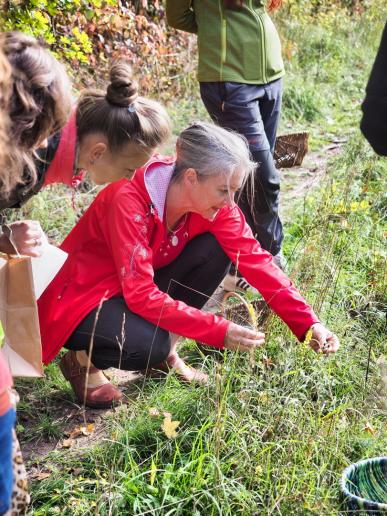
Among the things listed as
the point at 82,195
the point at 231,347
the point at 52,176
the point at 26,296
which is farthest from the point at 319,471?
the point at 82,195

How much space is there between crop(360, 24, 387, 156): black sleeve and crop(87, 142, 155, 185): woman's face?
1.13m

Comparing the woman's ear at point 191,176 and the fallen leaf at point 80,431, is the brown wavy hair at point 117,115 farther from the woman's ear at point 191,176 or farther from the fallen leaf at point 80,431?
the fallen leaf at point 80,431

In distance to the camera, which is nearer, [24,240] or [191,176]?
[24,240]

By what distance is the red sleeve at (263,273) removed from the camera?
3.23 meters

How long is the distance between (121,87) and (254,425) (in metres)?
1.32

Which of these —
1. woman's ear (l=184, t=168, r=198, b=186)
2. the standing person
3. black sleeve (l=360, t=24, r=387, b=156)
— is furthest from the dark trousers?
black sleeve (l=360, t=24, r=387, b=156)

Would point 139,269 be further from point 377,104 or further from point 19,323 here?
point 377,104

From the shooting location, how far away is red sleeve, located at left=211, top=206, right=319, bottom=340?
3230mm

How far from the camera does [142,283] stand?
3152mm

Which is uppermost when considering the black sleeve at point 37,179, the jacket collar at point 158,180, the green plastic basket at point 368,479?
the black sleeve at point 37,179

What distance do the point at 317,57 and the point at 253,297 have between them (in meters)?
6.09

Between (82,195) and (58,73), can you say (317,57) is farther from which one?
(58,73)

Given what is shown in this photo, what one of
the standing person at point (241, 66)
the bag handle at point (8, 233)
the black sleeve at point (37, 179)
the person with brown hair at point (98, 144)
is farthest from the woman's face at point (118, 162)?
the standing person at point (241, 66)

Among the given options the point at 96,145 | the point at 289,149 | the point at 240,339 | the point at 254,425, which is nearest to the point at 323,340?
the point at 240,339
